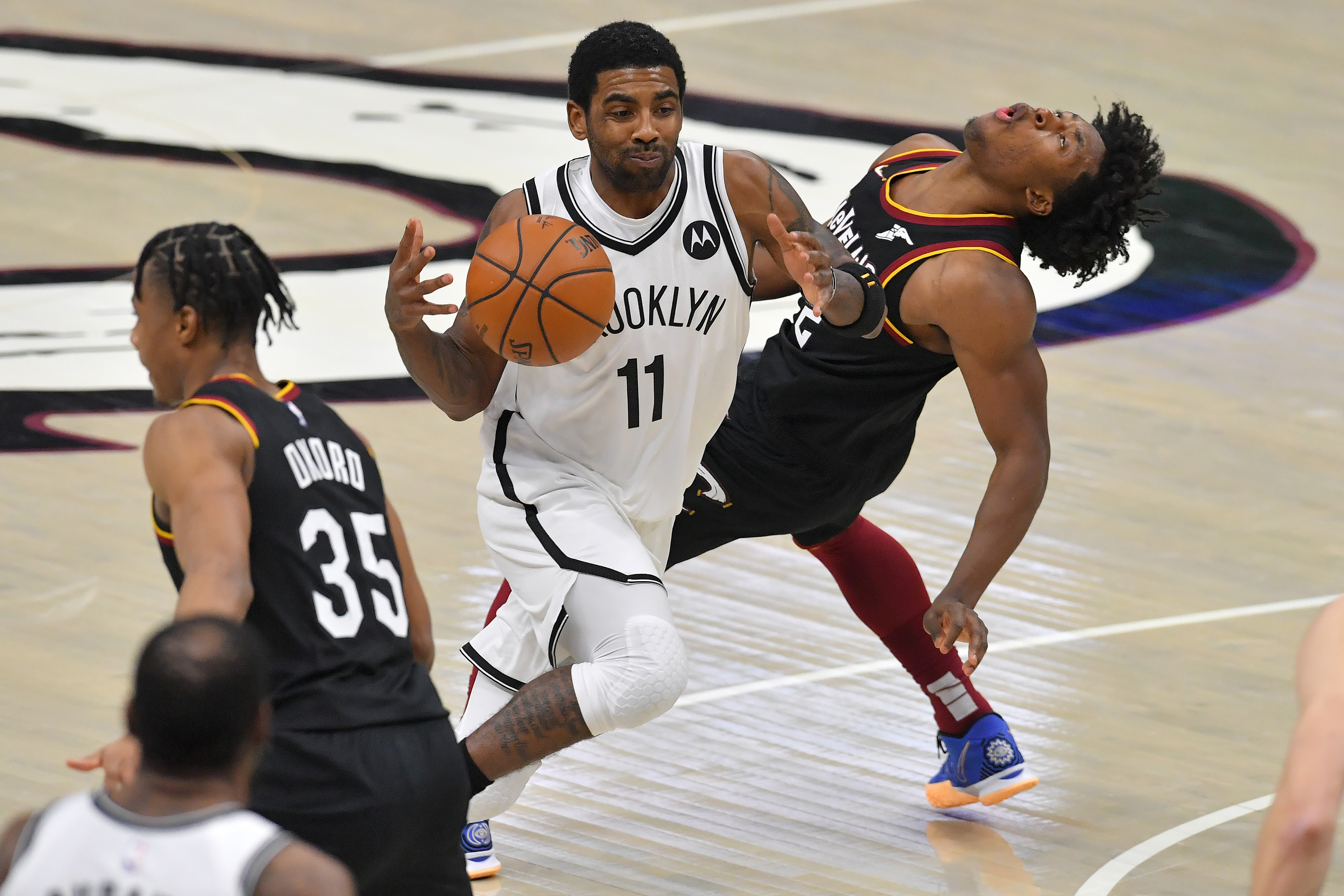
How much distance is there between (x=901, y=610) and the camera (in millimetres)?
5711

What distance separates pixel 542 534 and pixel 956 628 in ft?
3.43

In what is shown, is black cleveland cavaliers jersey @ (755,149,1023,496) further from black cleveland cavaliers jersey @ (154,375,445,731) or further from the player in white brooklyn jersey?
black cleveland cavaliers jersey @ (154,375,445,731)

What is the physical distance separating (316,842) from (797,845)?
2100mm

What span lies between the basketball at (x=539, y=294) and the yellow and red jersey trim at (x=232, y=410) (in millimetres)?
1246

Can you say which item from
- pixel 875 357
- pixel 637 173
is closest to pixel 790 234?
pixel 637 173

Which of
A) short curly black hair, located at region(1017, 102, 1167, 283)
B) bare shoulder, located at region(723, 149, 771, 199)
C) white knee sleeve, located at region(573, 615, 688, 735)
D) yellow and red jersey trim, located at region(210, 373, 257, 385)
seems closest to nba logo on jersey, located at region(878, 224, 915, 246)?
short curly black hair, located at region(1017, 102, 1167, 283)

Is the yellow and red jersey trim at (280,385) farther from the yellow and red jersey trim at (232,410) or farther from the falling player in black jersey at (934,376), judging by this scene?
the falling player in black jersey at (934,376)

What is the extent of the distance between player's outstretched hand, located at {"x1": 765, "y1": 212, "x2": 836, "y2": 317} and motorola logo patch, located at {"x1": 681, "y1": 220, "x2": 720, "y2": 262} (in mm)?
169

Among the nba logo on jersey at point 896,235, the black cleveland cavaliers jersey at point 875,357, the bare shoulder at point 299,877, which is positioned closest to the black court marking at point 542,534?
the black cleveland cavaliers jersey at point 875,357

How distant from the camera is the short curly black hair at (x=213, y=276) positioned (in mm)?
3527

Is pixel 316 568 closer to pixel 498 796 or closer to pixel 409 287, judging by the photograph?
pixel 409 287

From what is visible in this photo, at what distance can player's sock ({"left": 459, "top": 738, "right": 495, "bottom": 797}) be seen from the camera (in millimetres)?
4637

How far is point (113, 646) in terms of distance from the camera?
6152mm

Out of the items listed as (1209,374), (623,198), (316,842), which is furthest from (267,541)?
(1209,374)
